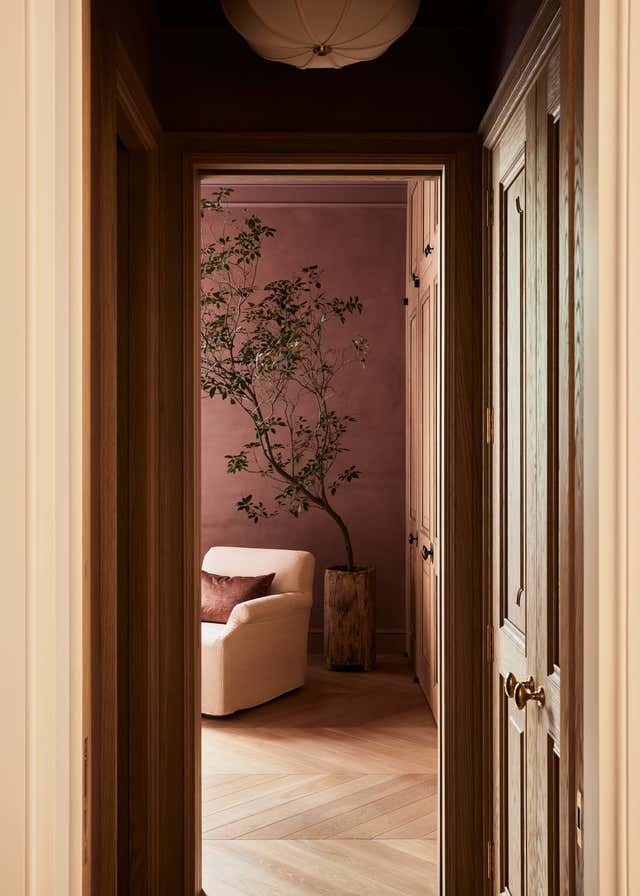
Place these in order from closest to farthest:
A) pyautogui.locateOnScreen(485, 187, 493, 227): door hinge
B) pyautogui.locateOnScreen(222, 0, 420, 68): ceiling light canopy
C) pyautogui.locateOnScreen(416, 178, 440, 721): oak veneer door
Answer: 1. pyautogui.locateOnScreen(222, 0, 420, 68): ceiling light canopy
2. pyautogui.locateOnScreen(485, 187, 493, 227): door hinge
3. pyautogui.locateOnScreen(416, 178, 440, 721): oak veneer door

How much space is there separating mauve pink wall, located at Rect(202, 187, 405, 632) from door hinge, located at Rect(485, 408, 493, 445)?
3.52m

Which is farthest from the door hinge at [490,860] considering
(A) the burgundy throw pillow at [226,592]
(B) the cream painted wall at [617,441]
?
(A) the burgundy throw pillow at [226,592]

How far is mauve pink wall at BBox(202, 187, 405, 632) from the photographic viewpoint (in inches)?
240

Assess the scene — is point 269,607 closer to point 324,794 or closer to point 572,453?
point 324,794

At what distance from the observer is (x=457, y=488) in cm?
267

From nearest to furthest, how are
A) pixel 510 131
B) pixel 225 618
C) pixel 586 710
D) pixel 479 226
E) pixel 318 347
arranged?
pixel 586 710
pixel 510 131
pixel 479 226
pixel 225 618
pixel 318 347

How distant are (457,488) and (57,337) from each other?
1.86 m

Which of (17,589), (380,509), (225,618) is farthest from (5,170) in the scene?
(380,509)

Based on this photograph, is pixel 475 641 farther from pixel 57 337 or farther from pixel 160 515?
pixel 57 337

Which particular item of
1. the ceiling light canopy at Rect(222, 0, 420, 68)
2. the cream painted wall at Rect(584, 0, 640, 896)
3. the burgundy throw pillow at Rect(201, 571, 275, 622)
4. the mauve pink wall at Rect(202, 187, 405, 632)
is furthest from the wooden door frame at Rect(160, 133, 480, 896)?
the mauve pink wall at Rect(202, 187, 405, 632)

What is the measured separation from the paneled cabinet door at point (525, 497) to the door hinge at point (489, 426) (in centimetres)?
6

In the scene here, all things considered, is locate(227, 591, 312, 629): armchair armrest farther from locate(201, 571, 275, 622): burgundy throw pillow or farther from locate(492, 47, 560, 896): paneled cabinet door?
locate(492, 47, 560, 896): paneled cabinet door

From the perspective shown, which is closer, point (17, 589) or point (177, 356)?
point (17, 589)

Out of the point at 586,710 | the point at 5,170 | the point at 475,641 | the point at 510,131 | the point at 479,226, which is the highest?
the point at 510,131
